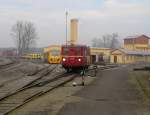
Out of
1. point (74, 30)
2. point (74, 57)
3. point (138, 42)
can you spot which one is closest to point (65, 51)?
point (74, 57)

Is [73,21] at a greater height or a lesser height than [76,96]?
greater

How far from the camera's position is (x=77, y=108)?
1376cm

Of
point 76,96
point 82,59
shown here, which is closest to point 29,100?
point 76,96

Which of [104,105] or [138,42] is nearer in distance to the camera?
[104,105]

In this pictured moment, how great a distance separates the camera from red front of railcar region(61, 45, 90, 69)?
1462 inches

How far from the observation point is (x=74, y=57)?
3728 centimetres

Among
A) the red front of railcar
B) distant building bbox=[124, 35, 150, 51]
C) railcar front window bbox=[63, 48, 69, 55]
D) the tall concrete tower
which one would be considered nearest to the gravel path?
the red front of railcar

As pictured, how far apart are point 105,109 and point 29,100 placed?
3868mm

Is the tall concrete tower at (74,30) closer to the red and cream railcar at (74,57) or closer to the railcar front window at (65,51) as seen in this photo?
the railcar front window at (65,51)

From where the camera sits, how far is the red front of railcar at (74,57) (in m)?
37.1

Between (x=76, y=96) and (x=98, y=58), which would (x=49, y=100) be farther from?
(x=98, y=58)

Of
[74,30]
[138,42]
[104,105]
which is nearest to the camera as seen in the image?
[104,105]

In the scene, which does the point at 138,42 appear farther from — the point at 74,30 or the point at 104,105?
the point at 104,105

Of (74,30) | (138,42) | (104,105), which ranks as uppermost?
(138,42)
